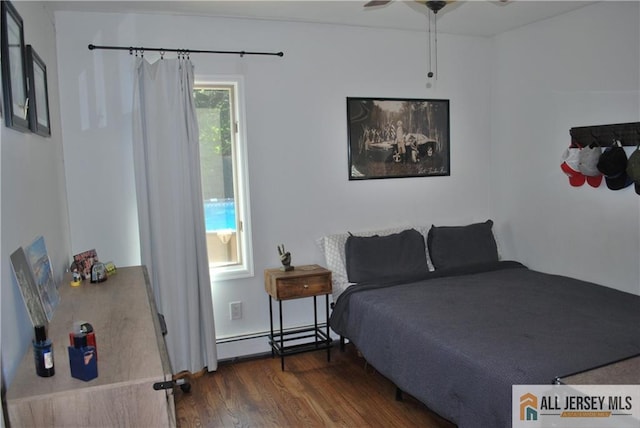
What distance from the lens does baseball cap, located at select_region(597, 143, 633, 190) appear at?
128 inches

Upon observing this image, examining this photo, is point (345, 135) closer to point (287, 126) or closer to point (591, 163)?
point (287, 126)

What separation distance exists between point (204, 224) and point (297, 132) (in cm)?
99

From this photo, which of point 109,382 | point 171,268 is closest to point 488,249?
point 171,268

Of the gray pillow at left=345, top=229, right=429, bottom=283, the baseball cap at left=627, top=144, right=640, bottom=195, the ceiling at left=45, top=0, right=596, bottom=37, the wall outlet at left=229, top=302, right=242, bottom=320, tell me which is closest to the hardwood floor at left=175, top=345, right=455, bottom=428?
the wall outlet at left=229, top=302, right=242, bottom=320

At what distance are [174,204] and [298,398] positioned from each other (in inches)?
58.4

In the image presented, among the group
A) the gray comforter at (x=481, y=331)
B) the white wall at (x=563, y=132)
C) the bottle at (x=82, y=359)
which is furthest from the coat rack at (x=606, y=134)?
the bottle at (x=82, y=359)

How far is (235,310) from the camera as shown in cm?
374

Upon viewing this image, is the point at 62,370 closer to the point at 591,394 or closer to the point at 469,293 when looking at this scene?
the point at 591,394

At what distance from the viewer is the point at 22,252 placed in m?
1.78

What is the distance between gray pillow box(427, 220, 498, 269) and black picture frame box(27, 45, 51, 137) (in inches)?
110

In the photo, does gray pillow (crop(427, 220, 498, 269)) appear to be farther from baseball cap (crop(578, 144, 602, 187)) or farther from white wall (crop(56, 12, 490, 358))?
baseball cap (crop(578, 144, 602, 187))

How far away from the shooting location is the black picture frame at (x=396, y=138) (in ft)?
13.0

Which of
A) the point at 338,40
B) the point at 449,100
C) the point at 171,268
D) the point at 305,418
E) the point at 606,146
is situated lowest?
the point at 305,418

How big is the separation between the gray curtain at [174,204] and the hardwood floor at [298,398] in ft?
0.88
